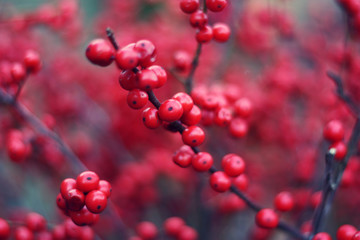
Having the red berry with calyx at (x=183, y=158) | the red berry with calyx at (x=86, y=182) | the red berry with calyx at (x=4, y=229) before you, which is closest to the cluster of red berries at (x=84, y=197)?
the red berry with calyx at (x=86, y=182)

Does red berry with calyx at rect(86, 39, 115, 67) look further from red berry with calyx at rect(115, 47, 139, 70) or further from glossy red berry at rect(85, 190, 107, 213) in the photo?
glossy red berry at rect(85, 190, 107, 213)

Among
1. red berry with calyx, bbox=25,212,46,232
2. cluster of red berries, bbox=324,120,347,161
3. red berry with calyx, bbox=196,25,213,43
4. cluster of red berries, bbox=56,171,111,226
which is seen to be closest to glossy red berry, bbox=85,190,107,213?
cluster of red berries, bbox=56,171,111,226

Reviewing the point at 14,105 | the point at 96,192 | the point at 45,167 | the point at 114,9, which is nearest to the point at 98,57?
the point at 96,192

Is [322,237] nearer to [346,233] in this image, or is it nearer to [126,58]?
[346,233]

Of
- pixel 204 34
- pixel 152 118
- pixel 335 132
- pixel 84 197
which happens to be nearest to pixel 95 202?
pixel 84 197

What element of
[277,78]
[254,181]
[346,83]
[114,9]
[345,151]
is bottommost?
[254,181]

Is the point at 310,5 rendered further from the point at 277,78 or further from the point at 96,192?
the point at 96,192

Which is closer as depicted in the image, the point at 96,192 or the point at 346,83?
the point at 96,192
